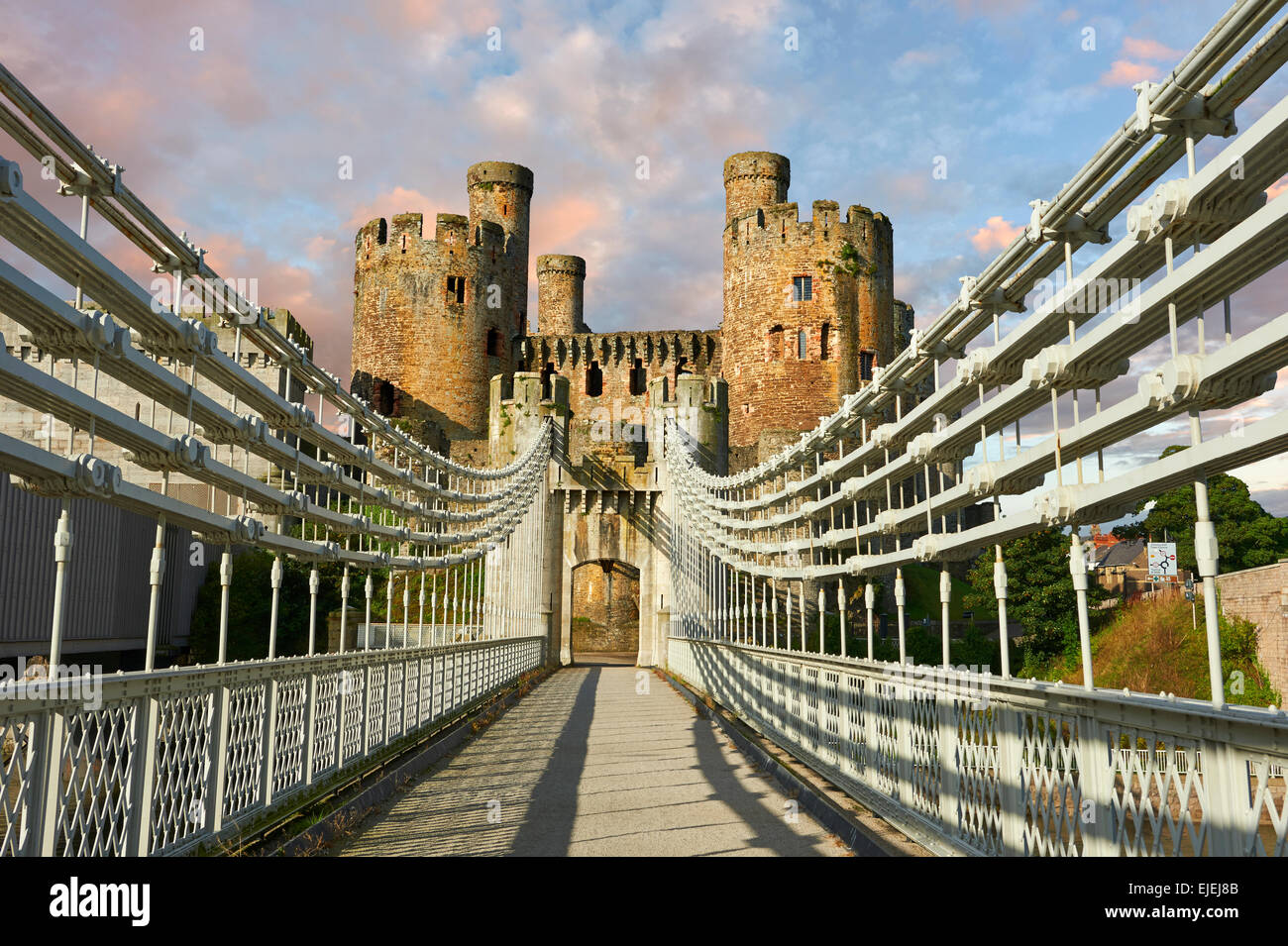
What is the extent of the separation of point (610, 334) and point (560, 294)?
227 inches

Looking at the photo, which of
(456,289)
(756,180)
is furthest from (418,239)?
(756,180)

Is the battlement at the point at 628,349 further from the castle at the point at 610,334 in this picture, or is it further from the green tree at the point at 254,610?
the green tree at the point at 254,610

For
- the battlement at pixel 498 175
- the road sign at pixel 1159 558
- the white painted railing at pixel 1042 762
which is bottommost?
the white painted railing at pixel 1042 762

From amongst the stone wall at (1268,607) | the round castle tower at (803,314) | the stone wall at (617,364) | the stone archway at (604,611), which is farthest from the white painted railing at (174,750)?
the stone wall at (617,364)

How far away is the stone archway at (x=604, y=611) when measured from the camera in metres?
40.7

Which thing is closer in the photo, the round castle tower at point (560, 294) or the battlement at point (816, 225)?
the battlement at point (816, 225)

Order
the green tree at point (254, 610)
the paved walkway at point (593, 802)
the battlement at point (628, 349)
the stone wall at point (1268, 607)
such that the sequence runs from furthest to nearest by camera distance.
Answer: the battlement at point (628, 349) < the stone wall at point (1268, 607) < the green tree at point (254, 610) < the paved walkway at point (593, 802)

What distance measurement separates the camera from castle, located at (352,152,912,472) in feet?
131

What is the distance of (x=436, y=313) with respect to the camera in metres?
45.1

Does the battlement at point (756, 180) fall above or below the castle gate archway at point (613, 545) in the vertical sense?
above

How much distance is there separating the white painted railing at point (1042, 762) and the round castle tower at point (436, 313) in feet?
126

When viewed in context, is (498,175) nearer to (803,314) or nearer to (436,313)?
(436,313)
